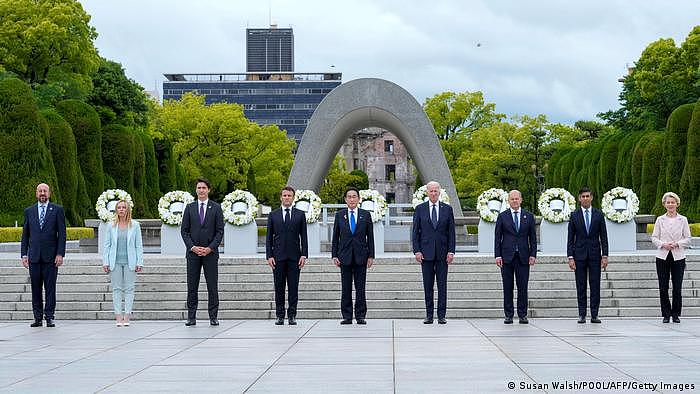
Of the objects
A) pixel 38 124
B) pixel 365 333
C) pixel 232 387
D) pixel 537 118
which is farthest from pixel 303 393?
pixel 537 118

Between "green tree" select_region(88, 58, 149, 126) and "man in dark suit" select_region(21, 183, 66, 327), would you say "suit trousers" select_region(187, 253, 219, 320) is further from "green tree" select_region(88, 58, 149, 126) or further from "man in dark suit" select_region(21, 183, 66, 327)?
"green tree" select_region(88, 58, 149, 126)

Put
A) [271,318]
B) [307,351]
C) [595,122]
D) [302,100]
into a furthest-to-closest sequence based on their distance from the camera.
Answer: [302,100] < [595,122] < [271,318] < [307,351]

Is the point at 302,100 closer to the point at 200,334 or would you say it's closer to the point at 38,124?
the point at 38,124

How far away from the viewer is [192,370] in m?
7.39

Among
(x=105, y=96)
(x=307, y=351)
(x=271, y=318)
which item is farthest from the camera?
(x=105, y=96)

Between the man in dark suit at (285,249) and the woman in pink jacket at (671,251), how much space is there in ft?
14.8

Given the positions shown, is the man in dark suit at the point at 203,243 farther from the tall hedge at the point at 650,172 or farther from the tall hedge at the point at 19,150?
the tall hedge at the point at 650,172

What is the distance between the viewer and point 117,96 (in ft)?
147

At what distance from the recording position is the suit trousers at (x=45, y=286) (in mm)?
11406

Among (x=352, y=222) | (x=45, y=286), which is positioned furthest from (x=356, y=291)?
(x=45, y=286)

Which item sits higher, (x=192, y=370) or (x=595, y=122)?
(x=595, y=122)

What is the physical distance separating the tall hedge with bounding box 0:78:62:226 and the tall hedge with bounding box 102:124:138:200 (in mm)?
9861

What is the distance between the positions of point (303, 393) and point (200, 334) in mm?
4181

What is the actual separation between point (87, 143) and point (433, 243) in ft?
81.6
